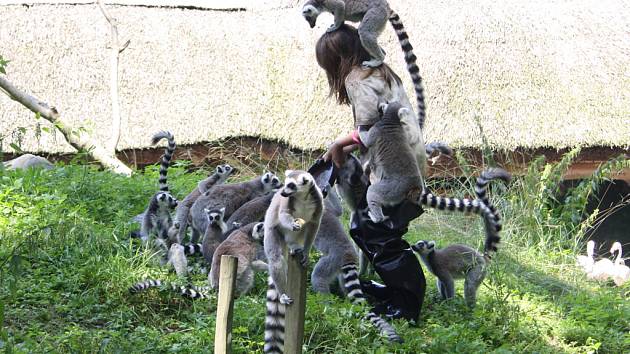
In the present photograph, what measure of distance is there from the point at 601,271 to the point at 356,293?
3.37 metres

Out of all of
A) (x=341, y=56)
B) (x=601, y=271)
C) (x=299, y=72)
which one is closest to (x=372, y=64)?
(x=341, y=56)

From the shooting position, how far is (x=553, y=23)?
1195cm

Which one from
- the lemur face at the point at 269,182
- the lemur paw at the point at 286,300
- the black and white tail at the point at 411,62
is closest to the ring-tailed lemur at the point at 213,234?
the lemur face at the point at 269,182

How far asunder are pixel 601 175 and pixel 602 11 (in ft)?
17.1

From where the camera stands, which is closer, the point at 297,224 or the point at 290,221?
the point at 297,224

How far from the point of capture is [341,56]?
4.75 meters

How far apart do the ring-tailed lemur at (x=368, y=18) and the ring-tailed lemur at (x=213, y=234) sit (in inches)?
57.3

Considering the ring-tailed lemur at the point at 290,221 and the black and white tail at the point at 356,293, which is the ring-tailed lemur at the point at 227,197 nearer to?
the black and white tail at the point at 356,293

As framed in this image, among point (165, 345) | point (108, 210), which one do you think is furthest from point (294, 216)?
point (108, 210)

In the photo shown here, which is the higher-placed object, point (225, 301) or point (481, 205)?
point (481, 205)

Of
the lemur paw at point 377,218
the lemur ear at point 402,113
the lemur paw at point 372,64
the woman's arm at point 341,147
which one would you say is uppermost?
the lemur paw at point 372,64

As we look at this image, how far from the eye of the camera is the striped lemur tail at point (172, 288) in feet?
15.4

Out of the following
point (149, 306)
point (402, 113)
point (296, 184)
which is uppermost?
point (402, 113)

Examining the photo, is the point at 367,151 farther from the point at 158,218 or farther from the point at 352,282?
the point at 158,218
